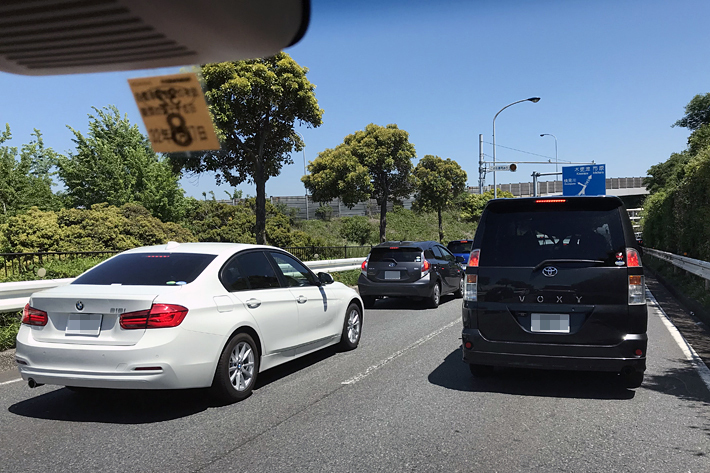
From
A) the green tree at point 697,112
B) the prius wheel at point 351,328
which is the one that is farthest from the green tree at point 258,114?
the green tree at point 697,112

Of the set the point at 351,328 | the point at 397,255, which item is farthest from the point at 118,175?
the point at 351,328

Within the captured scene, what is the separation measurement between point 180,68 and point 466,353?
4405 millimetres

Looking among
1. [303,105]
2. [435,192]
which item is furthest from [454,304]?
[435,192]

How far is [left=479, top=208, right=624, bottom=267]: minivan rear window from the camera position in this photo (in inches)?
229

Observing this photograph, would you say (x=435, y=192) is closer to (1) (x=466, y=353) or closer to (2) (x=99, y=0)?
(1) (x=466, y=353)

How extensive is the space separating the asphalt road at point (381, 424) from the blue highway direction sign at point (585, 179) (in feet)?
103

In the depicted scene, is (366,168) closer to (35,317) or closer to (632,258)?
(632,258)

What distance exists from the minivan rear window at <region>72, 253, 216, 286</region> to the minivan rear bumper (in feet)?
9.10

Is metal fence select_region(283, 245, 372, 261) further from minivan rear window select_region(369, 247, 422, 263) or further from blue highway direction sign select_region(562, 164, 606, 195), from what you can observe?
blue highway direction sign select_region(562, 164, 606, 195)

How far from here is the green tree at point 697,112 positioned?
47.4 meters

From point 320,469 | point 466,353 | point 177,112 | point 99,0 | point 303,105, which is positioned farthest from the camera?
point 303,105

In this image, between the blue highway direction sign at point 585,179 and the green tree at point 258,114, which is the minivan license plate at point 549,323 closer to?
the green tree at point 258,114

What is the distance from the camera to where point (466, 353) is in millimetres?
6047

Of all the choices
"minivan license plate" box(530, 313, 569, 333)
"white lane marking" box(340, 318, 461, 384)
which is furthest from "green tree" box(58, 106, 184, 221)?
Answer: "minivan license plate" box(530, 313, 569, 333)
